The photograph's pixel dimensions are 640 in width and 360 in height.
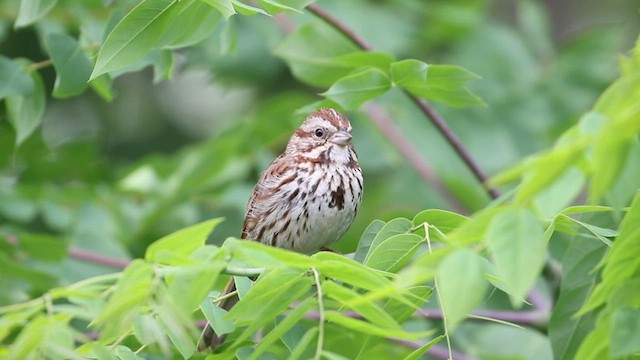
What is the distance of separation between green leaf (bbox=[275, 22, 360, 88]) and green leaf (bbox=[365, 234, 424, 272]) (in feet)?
4.62

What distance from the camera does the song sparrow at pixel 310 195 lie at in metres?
4.18

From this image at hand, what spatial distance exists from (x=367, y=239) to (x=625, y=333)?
906 mm

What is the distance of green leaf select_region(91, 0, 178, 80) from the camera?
2.77 meters

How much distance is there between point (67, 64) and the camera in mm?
3480

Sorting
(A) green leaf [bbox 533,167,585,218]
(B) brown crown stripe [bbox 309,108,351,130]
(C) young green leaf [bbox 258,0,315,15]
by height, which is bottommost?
(B) brown crown stripe [bbox 309,108,351,130]

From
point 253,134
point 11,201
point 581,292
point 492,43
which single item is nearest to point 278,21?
point 253,134

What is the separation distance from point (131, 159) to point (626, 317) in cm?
579

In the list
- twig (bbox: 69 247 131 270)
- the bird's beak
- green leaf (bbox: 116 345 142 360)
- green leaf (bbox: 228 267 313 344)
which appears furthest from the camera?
twig (bbox: 69 247 131 270)

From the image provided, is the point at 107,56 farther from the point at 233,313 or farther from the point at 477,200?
the point at 477,200

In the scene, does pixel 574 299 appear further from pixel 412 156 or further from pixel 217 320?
pixel 412 156

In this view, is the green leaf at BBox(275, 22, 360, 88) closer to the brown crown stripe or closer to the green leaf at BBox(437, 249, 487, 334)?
the brown crown stripe

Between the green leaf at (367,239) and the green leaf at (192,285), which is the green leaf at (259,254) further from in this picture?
the green leaf at (367,239)

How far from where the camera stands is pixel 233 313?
2479mm

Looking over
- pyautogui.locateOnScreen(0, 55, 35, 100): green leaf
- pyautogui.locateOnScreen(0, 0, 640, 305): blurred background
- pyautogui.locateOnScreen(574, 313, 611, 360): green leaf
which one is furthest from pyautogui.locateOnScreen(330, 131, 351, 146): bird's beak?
pyautogui.locateOnScreen(574, 313, 611, 360): green leaf
